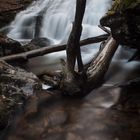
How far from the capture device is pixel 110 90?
7449mm

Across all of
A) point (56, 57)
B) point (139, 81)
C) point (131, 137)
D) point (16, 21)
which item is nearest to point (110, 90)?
point (139, 81)

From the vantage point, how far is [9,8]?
14.0 m

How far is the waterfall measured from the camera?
12.1 metres

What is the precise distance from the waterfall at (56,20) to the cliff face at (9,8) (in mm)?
252

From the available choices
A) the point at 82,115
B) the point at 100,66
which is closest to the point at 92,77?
the point at 100,66

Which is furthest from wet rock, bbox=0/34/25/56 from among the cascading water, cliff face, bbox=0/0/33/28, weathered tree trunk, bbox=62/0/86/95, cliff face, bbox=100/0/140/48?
cliff face, bbox=0/0/33/28

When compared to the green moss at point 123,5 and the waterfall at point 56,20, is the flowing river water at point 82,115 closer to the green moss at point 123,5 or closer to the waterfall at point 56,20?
the green moss at point 123,5

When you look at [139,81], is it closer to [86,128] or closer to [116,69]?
[116,69]

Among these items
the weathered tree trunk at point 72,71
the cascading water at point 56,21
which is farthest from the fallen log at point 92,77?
the cascading water at point 56,21

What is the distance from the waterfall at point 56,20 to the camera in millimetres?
12086

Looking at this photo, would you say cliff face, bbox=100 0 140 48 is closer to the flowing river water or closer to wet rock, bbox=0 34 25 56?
the flowing river water

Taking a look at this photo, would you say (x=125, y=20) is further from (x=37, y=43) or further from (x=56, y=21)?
(x=56, y=21)

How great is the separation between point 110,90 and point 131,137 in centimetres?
201

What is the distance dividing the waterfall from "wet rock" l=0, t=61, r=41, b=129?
4322 millimetres
